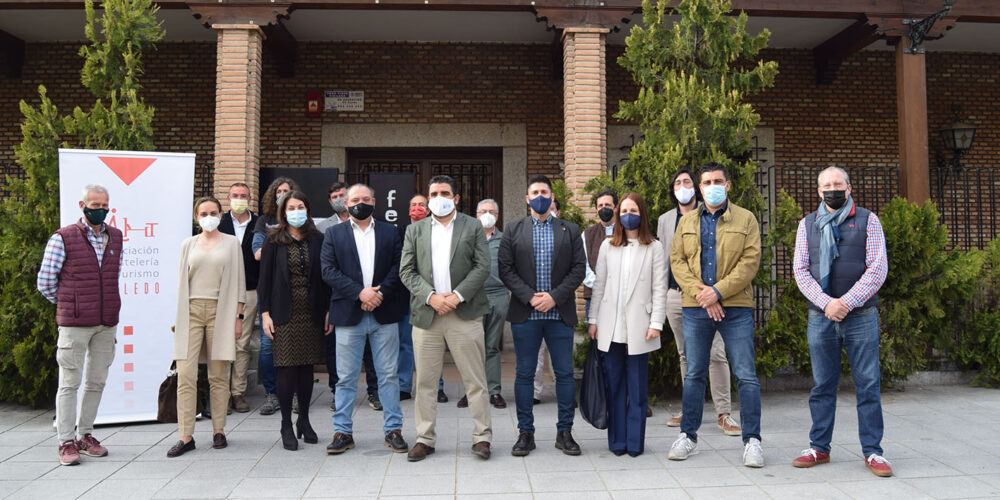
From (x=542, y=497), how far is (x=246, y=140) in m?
6.25

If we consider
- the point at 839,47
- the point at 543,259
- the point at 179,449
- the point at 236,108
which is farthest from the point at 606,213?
the point at 839,47

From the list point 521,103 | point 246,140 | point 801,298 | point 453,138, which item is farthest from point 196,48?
point 801,298

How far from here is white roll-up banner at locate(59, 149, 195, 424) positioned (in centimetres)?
560

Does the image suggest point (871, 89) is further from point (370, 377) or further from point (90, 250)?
point (90, 250)

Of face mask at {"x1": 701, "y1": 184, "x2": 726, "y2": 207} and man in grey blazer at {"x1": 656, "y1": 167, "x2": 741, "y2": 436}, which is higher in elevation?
face mask at {"x1": 701, "y1": 184, "x2": 726, "y2": 207}

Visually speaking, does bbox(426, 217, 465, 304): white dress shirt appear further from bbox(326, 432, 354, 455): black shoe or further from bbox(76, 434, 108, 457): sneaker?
bbox(76, 434, 108, 457): sneaker

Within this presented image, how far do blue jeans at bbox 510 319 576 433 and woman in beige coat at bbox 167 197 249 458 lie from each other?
81.0 inches

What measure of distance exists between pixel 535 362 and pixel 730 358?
Result: 1306mm

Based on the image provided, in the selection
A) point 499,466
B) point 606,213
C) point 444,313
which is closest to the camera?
point 499,466

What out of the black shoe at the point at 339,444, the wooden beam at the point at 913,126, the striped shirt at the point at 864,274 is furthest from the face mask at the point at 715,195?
the wooden beam at the point at 913,126

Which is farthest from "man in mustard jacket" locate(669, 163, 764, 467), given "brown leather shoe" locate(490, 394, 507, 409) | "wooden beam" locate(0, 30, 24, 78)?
"wooden beam" locate(0, 30, 24, 78)

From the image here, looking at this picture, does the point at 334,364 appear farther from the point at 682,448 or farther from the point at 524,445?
the point at 682,448

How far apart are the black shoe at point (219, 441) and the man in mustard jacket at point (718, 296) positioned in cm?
319

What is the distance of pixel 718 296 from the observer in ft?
14.4
